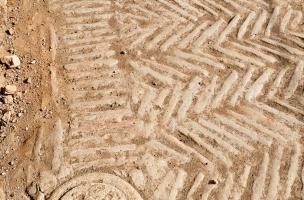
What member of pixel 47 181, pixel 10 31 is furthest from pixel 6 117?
pixel 10 31

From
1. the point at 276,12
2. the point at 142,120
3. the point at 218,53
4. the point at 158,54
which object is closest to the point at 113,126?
the point at 142,120

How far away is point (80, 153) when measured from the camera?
5047 millimetres

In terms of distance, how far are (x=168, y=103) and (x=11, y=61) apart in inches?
74.6

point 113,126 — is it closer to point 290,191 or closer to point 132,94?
point 132,94

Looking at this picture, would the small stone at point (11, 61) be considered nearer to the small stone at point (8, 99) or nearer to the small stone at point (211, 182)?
the small stone at point (8, 99)

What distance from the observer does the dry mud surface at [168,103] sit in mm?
4836

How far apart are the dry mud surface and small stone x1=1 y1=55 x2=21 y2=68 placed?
15.4 inches

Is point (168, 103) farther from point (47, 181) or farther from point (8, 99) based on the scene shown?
point (8, 99)

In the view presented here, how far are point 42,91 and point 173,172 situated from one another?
1812mm

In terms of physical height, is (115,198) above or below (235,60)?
below

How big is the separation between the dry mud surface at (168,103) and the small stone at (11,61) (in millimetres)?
390

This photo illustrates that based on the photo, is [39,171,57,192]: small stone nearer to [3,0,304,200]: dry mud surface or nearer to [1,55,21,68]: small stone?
[3,0,304,200]: dry mud surface

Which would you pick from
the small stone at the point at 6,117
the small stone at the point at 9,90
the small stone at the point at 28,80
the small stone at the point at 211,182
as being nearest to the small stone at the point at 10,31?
the small stone at the point at 28,80

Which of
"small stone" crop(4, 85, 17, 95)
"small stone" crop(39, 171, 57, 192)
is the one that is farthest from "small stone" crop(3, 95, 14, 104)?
"small stone" crop(39, 171, 57, 192)
